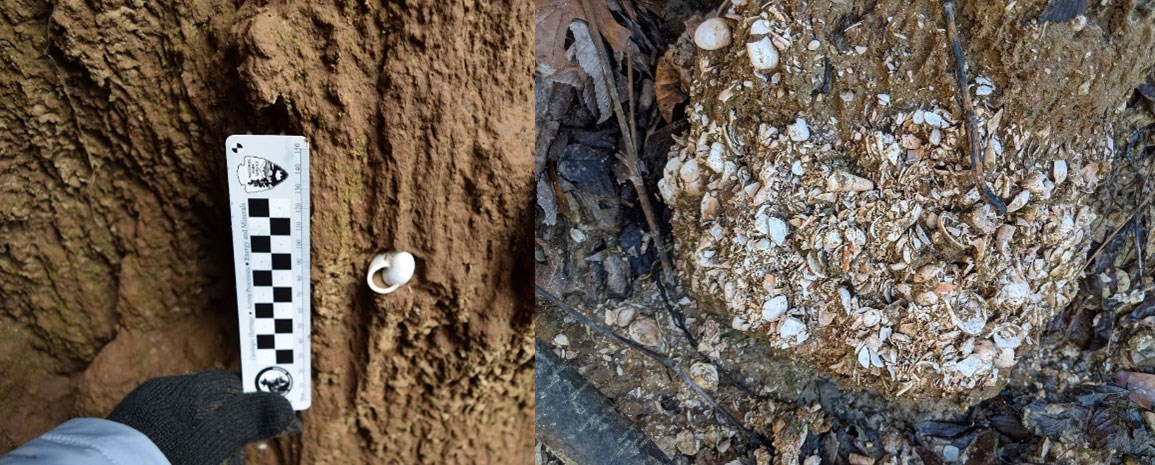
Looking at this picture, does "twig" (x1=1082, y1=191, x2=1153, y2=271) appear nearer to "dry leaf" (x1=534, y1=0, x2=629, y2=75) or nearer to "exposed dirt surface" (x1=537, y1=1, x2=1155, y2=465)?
"exposed dirt surface" (x1=537, y1=1, x2=1155, y2=465)

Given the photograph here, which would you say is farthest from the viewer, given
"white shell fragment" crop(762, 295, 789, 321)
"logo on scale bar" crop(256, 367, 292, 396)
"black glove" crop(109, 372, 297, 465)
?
"logo on scale bar" crop(256, 367, 292, 396)

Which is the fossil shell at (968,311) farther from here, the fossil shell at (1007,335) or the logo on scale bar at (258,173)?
the logo on scale bar at (258,173)

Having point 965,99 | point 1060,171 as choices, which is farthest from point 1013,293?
point 965,99

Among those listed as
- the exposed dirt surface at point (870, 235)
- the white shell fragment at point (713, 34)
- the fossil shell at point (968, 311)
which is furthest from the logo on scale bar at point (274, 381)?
the fossil shell at point (968, 311)

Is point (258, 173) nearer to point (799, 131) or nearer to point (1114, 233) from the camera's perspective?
point (799, 131)

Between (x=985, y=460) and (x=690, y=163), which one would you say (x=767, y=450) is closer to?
(x=985, y=460)

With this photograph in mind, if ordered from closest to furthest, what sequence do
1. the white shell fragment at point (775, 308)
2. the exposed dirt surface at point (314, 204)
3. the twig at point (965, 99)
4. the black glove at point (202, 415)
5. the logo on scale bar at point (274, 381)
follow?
the twig at point (965, 99) → the white shell fragment at point (775, 308) → the exposed dirt surface at point (314, 204) → the black glove at point (202, 415) → the logo on scale bar at point (274, 381)

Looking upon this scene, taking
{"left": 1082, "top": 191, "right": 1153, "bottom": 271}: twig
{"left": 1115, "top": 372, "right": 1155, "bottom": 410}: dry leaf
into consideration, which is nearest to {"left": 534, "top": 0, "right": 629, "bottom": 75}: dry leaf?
{"left": 1082, "top": 191, "right": 1153, "bottom": 271}: twig

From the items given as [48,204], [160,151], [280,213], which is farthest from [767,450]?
[48,204]
